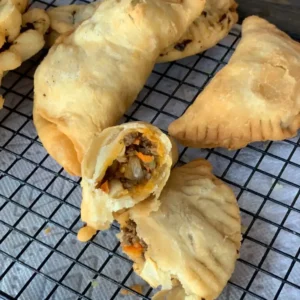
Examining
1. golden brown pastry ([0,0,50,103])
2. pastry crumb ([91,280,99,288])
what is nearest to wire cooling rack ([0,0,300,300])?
pastry crumb ([91,280,99,288])

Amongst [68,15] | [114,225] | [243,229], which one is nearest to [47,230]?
[114,225]

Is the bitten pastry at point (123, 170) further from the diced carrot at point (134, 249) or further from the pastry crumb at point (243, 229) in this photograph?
the pastry crumb at point (243, 229)

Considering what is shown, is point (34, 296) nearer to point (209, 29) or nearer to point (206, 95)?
point (206, 95)

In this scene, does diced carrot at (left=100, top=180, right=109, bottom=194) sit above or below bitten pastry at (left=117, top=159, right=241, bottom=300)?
above

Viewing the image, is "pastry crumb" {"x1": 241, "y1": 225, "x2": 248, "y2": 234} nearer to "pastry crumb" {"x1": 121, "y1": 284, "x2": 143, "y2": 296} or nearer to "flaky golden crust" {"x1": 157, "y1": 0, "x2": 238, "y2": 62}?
"pastry crumb" {"x1": 121, "y1": 284, "x2": 143, "y2": 296}

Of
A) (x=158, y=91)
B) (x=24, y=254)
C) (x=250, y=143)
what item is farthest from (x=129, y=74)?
(x=24, y=254)
